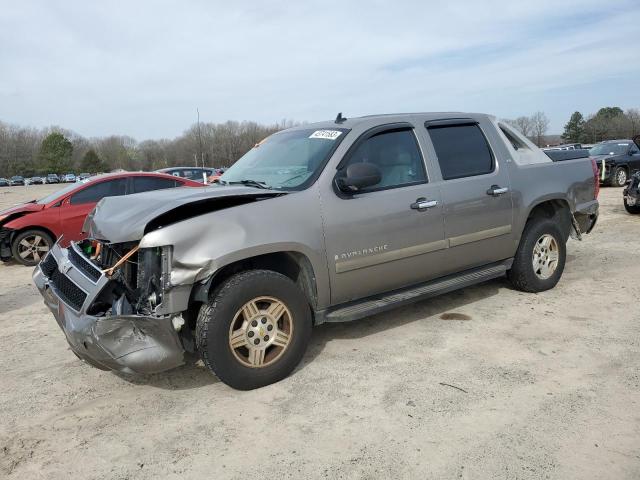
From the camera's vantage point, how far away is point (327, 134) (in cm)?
436

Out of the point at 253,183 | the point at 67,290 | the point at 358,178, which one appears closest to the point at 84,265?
the point at 67,290

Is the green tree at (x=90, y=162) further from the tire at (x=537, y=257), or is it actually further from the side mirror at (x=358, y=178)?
the side mirror at (x=358, y=178)

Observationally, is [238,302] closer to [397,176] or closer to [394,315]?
[397,176]

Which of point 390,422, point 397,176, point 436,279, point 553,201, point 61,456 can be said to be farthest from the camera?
point 553,201

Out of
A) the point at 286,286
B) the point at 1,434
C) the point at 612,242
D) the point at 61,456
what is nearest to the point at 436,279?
the point at 286,286

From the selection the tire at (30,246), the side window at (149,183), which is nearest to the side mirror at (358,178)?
the side window at (149,183)

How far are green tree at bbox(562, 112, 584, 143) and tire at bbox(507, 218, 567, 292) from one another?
74119mm

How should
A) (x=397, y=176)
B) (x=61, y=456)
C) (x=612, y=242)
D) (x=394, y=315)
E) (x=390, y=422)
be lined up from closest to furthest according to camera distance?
(x=61, y=456) < (x=390, y=422) < (x=397, y=176) < (x=394, y=315) < (x=612, y=242)

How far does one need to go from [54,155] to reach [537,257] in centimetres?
11000

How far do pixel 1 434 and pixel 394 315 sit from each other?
3352 mm

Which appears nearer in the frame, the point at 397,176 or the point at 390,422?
the point at 390,422

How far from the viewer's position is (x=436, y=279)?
464 cm

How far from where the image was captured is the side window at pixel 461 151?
4.67 metres

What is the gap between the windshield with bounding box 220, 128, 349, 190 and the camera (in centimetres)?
408
